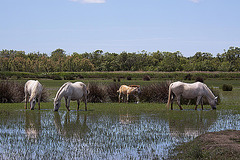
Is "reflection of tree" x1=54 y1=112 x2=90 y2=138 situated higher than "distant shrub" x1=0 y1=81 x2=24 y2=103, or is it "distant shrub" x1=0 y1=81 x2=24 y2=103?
"distant shrub" x1=0 y1=81 x2=24 y2=103

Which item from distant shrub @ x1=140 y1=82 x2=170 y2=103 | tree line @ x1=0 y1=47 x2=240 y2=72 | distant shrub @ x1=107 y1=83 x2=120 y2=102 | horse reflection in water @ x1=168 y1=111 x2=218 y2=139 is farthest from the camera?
tree line @ x1=0 y1=47 x2=240 y2=72

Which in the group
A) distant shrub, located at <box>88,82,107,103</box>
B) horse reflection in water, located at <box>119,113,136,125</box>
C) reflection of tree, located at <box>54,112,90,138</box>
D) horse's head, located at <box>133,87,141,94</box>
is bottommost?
horse reflection in water, located at <box>119,113,136,125</box>

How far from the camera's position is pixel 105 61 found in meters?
145

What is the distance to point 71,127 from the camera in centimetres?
1298

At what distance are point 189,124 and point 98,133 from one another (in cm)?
415

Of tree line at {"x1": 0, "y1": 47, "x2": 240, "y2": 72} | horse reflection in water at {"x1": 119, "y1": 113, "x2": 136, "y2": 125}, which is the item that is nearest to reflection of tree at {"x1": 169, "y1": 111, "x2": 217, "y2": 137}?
horse reflection in water at {"x1": 119, "y1": 113, "x2": 136, "y2": 125}

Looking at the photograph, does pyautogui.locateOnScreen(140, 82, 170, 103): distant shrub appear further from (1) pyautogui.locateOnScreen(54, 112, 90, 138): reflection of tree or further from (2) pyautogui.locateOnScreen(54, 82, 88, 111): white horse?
(1) pyautogui.locateOnScreen(54, 112, 90, 138): reflection of tree

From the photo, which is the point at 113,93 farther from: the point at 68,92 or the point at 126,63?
the point at 126,63

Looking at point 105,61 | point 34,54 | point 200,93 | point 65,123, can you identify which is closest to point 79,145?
point 65,123

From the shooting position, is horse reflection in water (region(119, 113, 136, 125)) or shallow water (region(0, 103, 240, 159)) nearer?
shallow water (region(0, 103, 240, 159))

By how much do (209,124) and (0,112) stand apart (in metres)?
10.6

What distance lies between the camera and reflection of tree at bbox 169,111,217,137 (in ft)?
38.6

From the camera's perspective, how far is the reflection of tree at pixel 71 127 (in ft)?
37.6

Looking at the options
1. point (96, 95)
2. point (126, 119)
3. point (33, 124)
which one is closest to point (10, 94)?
point (96, 95)
